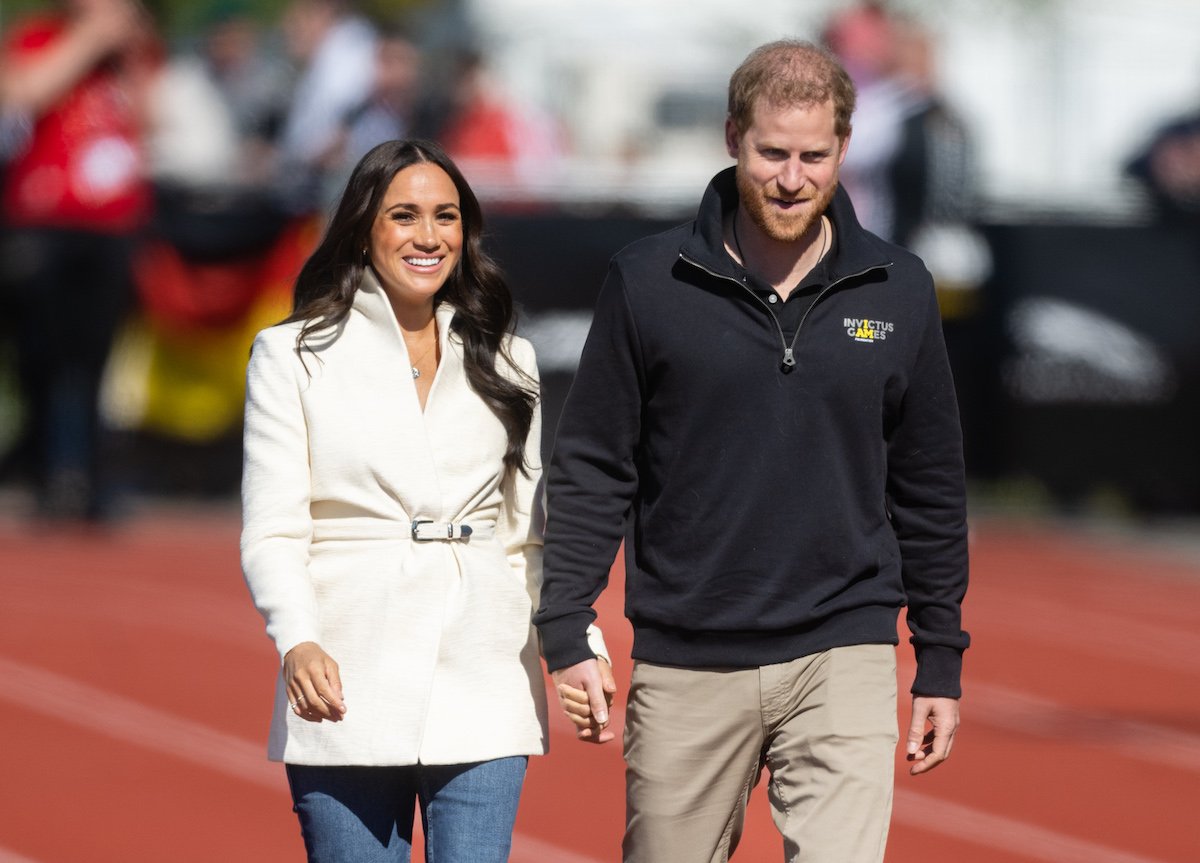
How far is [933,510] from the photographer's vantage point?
4078 millimetres

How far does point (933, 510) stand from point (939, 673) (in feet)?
0.98

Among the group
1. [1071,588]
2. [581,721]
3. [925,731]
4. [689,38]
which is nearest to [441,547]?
[581,721]

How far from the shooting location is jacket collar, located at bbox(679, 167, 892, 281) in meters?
3.96

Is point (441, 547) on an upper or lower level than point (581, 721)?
upper

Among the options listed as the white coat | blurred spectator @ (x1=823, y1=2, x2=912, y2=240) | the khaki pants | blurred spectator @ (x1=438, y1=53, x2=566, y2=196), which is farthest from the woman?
blurred spectator @ (x1=438, y1=53, x2=566, y2=196)


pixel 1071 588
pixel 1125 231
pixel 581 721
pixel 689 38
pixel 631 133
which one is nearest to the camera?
pixel 581 721

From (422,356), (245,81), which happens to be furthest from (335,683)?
(245,81)

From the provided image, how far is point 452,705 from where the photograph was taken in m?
3.89

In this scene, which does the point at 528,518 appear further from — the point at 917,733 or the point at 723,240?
the point at 917,733

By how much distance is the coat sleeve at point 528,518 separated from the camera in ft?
13.5

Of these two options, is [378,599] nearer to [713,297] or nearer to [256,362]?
[256,362]

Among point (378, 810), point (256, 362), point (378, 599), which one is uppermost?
point (256, 362)

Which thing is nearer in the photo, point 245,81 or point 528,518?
point 528,518

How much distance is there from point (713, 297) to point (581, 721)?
2.59 ft
